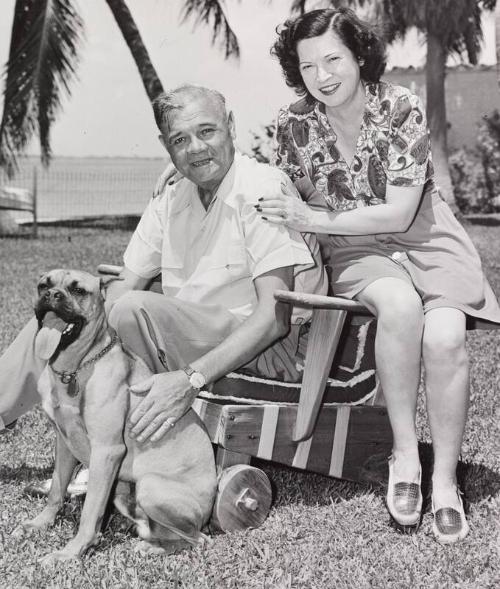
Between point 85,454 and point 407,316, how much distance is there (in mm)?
1361

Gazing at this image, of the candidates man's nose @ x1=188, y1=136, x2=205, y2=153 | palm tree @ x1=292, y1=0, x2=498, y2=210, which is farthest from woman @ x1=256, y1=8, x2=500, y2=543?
palm tree @ x1=292, y1=0, x2=498, y2=210

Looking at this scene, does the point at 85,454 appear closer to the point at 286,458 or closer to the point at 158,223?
the point at 286,458

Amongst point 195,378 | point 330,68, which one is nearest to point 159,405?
point 195,378

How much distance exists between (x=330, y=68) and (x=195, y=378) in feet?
4.61

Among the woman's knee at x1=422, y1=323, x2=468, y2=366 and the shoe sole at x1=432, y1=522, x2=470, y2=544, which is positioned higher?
the woman's knee at x1=422, y1=323, x2=468, y2=366

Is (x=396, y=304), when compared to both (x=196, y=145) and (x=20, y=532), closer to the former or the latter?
(x=196, y=145)

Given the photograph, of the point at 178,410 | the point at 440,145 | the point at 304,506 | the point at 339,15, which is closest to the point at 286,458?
the point at 304,506

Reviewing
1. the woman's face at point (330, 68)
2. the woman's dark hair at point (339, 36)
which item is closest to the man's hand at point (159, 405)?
the woman's face at point (330, 68)

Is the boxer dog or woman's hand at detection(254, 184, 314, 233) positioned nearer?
the boxer dog

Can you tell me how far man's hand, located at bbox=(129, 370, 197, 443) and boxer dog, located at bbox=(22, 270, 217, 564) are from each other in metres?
0.05

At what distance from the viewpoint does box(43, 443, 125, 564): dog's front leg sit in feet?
10.5

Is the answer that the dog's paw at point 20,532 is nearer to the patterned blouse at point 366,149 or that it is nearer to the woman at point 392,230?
the woman at point 392,230

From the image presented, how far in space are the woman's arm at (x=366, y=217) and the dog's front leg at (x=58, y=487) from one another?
1248mm

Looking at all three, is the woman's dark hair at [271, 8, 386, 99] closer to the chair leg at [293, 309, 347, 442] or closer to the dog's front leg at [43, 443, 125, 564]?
the chair leg at [293, 309, 347, 442]
